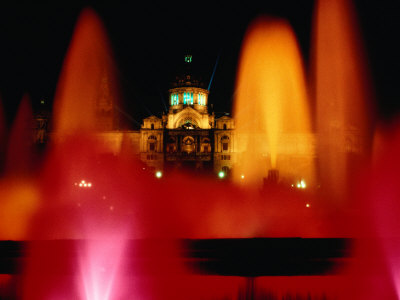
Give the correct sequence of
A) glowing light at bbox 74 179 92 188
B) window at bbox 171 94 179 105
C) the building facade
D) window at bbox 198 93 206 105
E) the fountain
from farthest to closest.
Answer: window at bbox 198 93 206 105 → window at bbox 171 94 179 105 → the building facade → glowing light at bbox 74 179 92 188 → the fountain

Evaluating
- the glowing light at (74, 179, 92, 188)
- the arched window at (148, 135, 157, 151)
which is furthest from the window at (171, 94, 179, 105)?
the glowing light at (74, 179, 92, 188)

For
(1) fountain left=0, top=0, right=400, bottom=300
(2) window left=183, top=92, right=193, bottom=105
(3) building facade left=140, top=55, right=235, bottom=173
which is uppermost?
(2) window left=183, top=92, right=193, bottom=105

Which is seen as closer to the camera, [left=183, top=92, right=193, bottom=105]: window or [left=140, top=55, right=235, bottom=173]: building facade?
[left=140, top=55, right=235, bottom=173]: building facade

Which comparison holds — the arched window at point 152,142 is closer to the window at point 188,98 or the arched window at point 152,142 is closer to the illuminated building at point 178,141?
the illuminated building at point 178,141

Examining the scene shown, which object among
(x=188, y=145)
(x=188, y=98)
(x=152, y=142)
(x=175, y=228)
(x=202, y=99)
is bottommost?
(x=175, y=228)

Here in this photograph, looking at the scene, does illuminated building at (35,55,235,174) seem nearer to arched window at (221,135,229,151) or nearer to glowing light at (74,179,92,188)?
arched window at (221,135,229,151)

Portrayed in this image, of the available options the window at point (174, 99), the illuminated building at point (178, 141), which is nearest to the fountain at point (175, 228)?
the illuminated building at point (178, 141)

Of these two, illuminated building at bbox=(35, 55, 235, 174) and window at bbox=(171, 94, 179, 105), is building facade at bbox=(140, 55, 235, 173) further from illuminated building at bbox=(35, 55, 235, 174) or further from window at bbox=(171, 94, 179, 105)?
window at bbox=(171, 94, 179, 105)

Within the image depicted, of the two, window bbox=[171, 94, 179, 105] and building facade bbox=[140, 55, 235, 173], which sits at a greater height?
window bbox=[171, 94, 179, 105]

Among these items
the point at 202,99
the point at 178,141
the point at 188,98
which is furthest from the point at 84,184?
the point at 202,99

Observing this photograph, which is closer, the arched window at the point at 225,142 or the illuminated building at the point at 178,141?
the illuminated building at the point at 178,141

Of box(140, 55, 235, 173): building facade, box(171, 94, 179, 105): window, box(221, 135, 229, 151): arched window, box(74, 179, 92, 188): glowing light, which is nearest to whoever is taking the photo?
box(74, 179, 92, 188): glowing light

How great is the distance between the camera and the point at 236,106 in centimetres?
8100

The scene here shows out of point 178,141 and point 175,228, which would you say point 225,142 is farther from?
point 175,228
